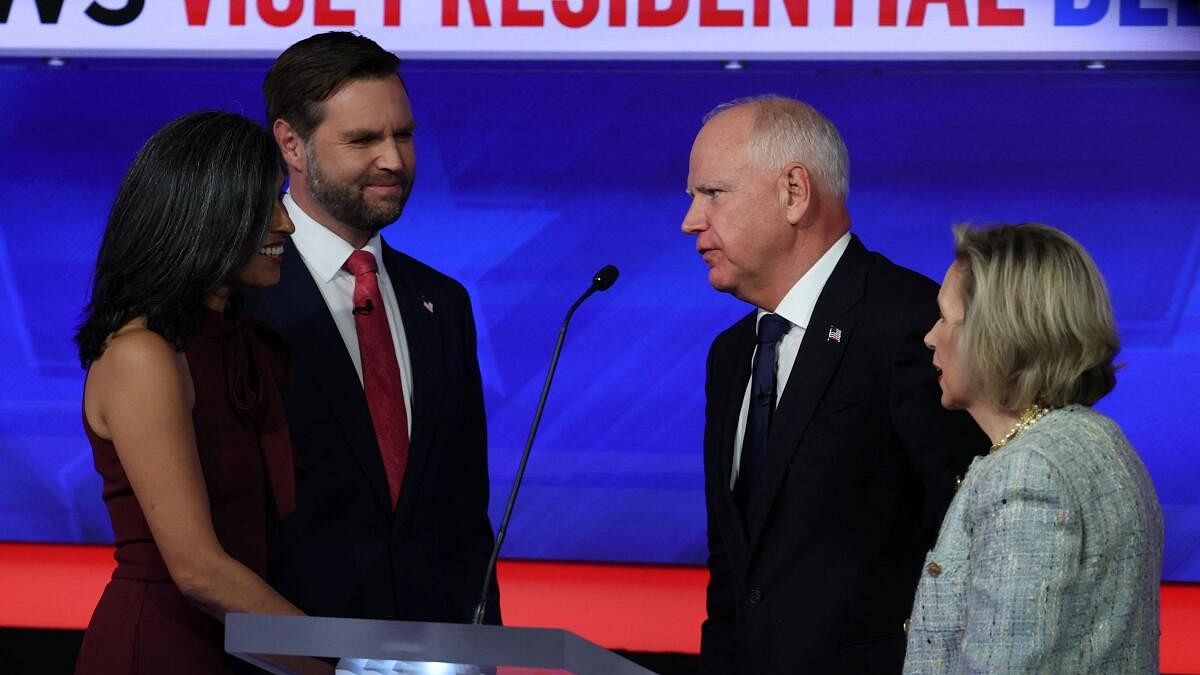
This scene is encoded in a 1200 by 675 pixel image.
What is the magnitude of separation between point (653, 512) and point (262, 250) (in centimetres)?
204

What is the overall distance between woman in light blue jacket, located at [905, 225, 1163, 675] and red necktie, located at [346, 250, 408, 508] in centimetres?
113

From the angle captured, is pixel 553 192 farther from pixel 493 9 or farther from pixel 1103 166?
pixel 1103 166

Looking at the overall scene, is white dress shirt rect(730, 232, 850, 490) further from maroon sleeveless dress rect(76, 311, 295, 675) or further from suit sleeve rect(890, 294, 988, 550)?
maroon sleeveless dress rect(76, 311, 295, 675)

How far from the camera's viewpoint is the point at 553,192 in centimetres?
440

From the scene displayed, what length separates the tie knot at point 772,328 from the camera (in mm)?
2953

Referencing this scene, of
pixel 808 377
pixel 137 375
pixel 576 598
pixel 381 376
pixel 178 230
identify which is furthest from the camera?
pixel 576 598

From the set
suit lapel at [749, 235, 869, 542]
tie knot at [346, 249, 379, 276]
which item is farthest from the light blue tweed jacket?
tie knot at [346, 249, 379, 276]

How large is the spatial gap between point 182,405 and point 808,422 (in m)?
1.03

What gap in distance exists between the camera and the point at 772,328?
296 centimetres

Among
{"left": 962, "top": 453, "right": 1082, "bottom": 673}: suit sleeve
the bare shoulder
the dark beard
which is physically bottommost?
{"left": 962, "top": 453, "right": 1082, "bottom": 673}: suit sleeve

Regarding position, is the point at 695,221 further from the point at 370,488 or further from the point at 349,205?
the point at 370,488

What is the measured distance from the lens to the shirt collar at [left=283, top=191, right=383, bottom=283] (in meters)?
3.11

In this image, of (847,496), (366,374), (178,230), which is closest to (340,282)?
(366,374)

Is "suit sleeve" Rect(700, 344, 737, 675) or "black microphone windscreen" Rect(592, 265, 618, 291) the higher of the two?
"black microphone windscreen" Rect(592, 265, 618, 291)
